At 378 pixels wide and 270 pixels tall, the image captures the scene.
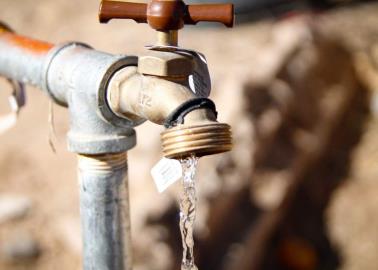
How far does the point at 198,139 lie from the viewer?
1.91 ft

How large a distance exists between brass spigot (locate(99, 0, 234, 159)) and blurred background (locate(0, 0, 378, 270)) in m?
0.93

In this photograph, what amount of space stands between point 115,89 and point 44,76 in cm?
18

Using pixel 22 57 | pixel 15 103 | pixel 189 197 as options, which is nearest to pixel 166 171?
pixel 189 197

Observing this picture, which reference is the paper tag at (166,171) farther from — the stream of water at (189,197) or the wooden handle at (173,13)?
the wooden handle at (173,13)

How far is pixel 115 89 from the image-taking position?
0.73m

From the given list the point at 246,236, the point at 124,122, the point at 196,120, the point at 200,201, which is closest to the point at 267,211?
the point at 246,236

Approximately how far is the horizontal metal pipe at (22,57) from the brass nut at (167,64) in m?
0.25

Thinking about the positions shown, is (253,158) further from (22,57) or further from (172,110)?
(172,110)

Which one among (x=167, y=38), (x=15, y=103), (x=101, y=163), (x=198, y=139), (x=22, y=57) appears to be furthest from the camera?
(x=15, y=103)

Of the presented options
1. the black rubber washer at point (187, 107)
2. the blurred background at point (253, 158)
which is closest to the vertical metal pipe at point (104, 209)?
the black rubber washer at point (187, 107)

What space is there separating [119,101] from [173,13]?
5.6 inches

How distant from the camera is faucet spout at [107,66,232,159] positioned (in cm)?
58

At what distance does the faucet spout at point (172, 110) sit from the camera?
1.92 feet

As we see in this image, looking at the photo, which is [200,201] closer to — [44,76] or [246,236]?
[246,236]
